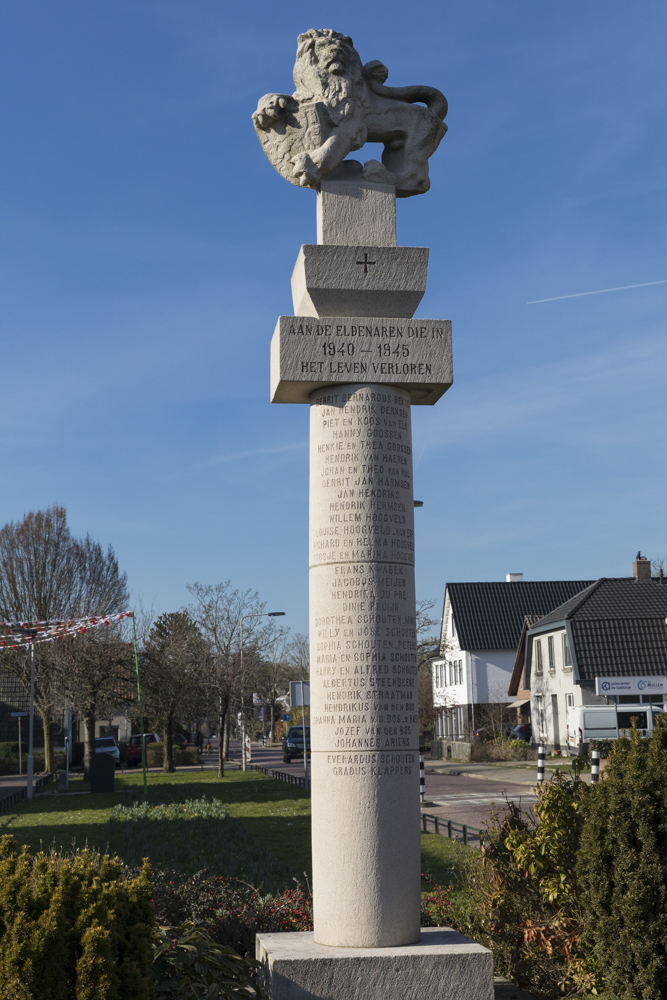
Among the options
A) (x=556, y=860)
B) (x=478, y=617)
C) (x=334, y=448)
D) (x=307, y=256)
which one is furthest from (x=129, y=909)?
(x=478, y=617)

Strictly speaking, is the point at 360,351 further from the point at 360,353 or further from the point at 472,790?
the point at 472,790

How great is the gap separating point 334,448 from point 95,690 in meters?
36.4

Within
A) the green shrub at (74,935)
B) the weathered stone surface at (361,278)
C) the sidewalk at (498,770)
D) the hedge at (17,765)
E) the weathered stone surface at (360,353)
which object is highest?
the weathered stone surface at (361,278)

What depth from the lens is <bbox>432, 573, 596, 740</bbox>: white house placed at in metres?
59.0

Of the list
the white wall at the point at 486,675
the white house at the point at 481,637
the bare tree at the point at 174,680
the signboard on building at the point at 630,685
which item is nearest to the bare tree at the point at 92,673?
the bare tree at the point at 174,680

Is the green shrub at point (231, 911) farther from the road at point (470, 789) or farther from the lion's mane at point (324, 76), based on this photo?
the road at point (470, 789)

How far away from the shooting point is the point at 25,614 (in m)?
51.1

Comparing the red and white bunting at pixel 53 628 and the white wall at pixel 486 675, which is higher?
the red and white bunting at pixel 53 628

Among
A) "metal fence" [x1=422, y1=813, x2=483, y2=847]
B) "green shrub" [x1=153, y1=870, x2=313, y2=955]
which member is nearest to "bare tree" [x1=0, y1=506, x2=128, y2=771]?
"metal fence" [x1=422, y1=813, x2=483, y2=847]

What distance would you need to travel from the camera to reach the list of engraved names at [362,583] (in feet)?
22.3

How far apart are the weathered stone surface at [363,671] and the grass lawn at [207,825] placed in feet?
6.11

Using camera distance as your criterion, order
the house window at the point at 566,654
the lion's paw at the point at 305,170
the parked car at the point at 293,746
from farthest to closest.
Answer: the parked car at the point at 293,746 < the house window at the point at 566,654 < the lion's paw at the point at 305,170

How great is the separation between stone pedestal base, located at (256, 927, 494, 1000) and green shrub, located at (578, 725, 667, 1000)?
3.27 feet

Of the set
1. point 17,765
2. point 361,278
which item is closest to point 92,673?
point 17,765
